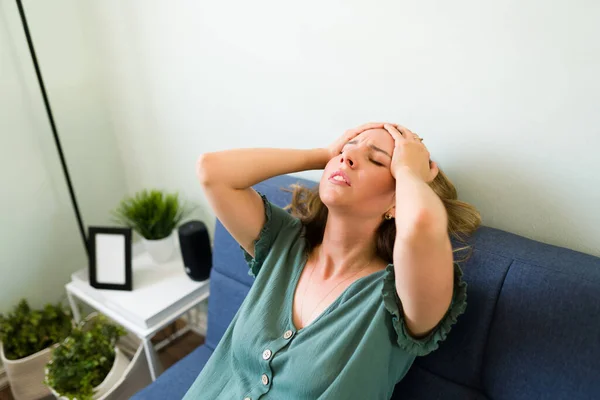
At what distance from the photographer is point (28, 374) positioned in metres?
1.72

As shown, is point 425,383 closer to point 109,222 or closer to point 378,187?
point 378,187

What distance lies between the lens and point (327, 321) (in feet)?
3.10

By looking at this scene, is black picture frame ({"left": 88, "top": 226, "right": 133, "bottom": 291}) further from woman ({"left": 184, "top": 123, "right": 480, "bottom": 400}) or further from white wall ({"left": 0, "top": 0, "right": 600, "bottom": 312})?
woman ({"left": 184, "top": 123, "right": 480, "bottom": 400})

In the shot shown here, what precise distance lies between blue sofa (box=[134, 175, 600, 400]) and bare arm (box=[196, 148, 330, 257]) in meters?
0.47

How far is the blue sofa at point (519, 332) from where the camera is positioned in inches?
32.0

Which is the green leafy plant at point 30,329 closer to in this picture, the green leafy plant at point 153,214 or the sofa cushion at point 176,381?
the green leafy plant at point 153,214

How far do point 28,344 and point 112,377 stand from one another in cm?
48

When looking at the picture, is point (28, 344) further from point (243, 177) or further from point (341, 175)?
point (341, 175)

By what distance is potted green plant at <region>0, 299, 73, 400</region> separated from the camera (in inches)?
66.8

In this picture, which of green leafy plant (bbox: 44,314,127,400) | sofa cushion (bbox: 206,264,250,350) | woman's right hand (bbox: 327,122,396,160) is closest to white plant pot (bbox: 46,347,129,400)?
green leafy plant (bbox: 44,314,127,400)

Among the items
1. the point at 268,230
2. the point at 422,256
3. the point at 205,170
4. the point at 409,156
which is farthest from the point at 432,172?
the point at 205,170

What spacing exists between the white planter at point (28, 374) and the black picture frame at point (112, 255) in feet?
1.05

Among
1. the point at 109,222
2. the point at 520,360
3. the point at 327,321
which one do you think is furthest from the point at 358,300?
the point at 109,222

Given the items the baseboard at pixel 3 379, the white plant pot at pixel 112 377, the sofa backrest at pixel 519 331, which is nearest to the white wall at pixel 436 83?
the sofa backrest at pixel 519 331
